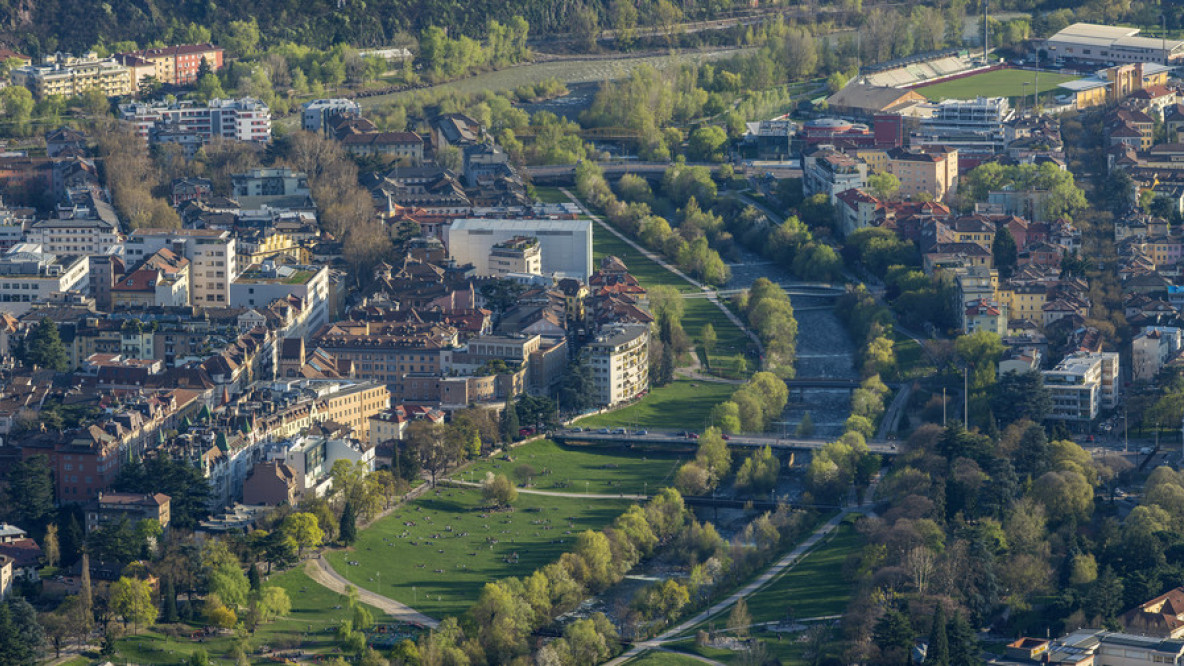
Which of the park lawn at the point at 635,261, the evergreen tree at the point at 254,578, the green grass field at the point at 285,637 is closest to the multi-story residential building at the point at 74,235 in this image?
the park lawn at the point at 635,261

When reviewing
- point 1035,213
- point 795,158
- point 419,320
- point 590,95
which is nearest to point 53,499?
point 419,320

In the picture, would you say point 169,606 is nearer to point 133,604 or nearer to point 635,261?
point 133,604

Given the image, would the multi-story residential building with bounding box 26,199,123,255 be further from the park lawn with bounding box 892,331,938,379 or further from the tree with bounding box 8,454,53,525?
the park lawn with bounding box 892,331,938,379

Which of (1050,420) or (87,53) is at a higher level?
(87,53)

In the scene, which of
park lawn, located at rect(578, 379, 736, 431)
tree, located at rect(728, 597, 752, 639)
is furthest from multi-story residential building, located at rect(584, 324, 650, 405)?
tree, located at rect(728, 597, 752, 639)

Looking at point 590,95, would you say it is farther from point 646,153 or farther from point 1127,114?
point 1127,114

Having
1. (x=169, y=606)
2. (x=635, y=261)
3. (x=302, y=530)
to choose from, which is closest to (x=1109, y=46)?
(x=635, y=261)
